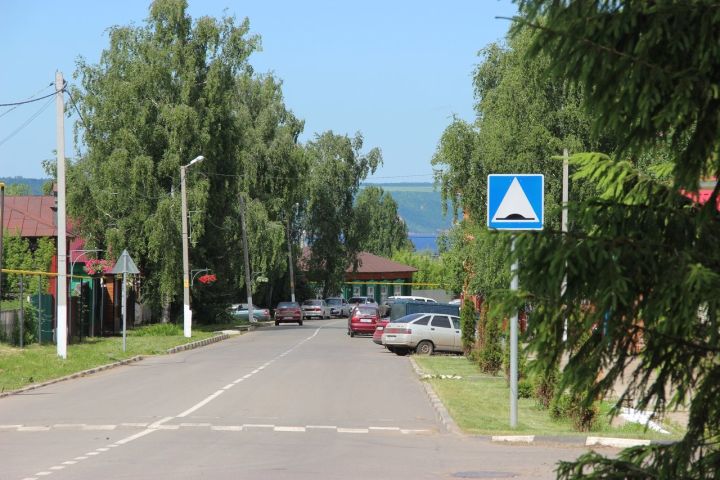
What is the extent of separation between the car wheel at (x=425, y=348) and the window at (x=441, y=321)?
70 cm

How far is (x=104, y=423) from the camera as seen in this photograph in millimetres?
16391

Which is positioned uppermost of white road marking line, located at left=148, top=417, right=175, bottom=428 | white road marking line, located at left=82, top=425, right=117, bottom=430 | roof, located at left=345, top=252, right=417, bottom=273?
roof, located at left=345, top=252, right=417, bottom=273

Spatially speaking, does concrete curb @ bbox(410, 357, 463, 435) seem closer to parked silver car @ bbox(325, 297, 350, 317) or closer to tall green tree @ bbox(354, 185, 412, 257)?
parked silver car @ bbox(325, 297, 350, 317)

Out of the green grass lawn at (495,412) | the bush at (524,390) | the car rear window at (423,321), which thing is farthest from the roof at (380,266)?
the bush at (524,390)

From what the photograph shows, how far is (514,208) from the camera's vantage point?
50.2ft

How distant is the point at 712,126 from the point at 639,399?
4.11 feet

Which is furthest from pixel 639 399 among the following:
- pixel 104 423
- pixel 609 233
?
pixel 104 423

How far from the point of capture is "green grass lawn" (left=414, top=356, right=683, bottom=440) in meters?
15.6

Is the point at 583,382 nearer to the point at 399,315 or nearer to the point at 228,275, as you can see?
the point at 399,315

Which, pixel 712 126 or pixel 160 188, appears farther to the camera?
pixel 160 188

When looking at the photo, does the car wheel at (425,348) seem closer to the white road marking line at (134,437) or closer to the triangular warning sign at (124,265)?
the triangular warning sign at (124,265)

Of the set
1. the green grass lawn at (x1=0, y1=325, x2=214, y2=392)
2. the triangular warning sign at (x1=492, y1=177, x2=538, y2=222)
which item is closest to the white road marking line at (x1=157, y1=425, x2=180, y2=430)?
the triangular warning sign at (x1=492, y1=177, x2=538, y2=222)

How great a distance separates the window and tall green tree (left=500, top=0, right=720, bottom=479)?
34.4 meters

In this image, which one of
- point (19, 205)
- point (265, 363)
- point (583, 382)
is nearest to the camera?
point (583, 382)
